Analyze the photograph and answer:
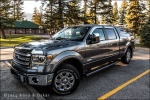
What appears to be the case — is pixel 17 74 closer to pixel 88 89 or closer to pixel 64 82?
pixel 64 82

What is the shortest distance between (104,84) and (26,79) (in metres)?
2.61

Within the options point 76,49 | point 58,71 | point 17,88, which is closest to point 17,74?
point 17,88

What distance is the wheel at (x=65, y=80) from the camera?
4.09 metres

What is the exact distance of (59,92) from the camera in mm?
4164

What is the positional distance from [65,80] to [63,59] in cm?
62

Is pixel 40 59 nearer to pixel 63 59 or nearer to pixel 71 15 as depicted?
pixel 63 59

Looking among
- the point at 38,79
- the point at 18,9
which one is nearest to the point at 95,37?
the point at 38,79

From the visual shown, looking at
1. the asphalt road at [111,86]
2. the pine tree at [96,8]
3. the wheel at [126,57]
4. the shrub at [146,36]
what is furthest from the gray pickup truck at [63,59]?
the pine tree at [96,8]

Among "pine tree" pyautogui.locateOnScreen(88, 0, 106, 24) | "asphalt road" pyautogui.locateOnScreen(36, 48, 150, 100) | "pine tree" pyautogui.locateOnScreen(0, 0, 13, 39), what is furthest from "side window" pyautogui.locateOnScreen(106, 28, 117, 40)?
"pine tree" pyautogui.locateOnScreen(0, 0, 13, 39)

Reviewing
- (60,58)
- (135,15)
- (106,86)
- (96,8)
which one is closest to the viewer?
(60,58)

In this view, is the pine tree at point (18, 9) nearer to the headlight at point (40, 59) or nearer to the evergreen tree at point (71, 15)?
the evergreen tree at point (71, 15)

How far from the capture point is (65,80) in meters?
4.23

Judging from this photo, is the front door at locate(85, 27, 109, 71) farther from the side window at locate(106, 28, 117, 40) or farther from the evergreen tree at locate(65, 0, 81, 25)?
the evergreen tree at locate(65, 0, 81, 25)

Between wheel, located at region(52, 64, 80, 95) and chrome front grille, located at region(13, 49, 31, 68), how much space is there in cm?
81
